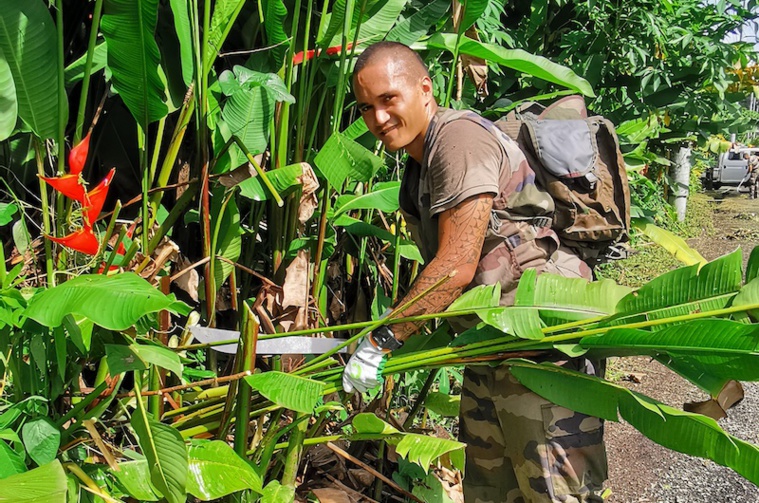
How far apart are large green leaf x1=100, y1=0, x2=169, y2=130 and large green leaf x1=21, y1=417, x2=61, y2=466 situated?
0.80 meters

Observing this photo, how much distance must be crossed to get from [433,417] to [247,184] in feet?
6.22

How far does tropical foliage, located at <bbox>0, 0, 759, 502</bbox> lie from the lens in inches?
59.8

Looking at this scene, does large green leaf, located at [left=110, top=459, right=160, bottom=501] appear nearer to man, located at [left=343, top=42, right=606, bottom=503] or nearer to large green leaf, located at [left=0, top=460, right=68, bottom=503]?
large green leaf, located at [left=0, top=460, right=68, bottom=503]

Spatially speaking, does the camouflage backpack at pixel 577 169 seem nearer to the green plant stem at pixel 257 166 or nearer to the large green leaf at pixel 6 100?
the green plant stem at pixel 257 166

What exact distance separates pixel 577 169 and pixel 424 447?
852 millimetres

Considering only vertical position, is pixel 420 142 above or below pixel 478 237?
above

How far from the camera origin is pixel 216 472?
5.60ft

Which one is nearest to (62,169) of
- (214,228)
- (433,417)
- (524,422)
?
(214,228)

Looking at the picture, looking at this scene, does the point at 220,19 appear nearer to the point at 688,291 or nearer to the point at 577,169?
the point at 577,169

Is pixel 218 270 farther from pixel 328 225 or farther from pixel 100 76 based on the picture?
pixel 100 76

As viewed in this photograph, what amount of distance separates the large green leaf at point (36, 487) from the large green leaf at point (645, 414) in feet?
3.43

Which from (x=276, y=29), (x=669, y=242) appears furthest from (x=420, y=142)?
(x=669, y=242)

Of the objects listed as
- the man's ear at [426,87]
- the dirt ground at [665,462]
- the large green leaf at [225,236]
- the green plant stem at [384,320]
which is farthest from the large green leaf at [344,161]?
the dirt ground at [665,462]

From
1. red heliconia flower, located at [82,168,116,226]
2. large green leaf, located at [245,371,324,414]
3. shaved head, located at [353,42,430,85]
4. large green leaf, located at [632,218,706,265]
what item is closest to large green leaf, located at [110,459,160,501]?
large green leaf, located at [245,371,324,414]
